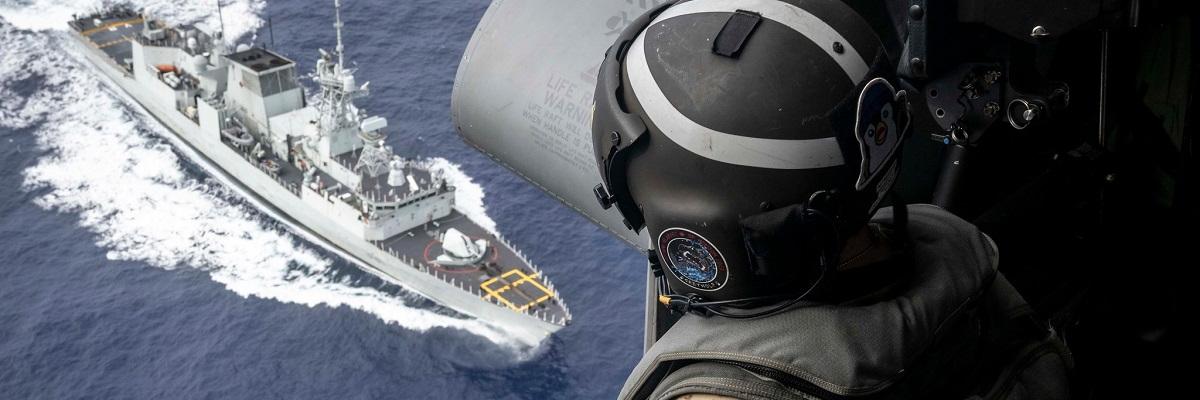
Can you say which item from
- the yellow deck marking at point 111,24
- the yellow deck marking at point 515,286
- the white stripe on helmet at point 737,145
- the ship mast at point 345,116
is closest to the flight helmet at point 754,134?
the white stripe on helmet at point 737,145

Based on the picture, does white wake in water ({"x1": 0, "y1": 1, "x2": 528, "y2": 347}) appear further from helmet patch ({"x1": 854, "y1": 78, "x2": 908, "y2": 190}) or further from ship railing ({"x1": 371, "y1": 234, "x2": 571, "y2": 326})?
helmet patch ({"x1": 854, "y1": 78, "x2": 908, "y2": 190})

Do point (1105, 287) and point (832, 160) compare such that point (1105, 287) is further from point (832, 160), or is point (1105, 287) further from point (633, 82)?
point (633, 82)

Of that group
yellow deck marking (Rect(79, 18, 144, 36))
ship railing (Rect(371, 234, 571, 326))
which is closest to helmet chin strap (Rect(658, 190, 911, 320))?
ship railing (Rect(371, 234, 571, 326))

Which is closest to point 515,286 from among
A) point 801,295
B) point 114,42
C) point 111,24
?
point 114,42

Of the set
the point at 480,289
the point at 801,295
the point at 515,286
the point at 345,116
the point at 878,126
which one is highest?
the point at 878,126

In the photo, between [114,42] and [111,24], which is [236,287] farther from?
[111,24]

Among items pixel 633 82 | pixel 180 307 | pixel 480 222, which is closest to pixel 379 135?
pixel 480 222
